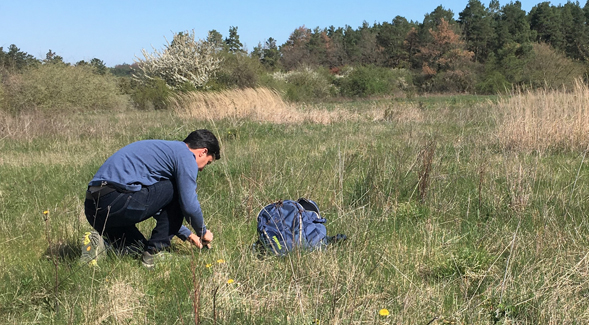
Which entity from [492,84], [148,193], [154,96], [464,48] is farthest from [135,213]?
[464,48]

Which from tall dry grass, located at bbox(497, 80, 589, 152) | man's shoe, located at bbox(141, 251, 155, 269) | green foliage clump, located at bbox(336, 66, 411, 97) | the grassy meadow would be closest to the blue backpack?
the grassy meadow

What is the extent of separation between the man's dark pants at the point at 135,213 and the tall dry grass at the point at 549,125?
5285 millimetres

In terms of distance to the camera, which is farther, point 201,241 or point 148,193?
point 201,241

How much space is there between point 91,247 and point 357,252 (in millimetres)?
1827

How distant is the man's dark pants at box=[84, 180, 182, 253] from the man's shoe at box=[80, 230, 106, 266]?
7 cm

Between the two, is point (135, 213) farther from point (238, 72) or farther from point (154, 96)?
point (154, 96)

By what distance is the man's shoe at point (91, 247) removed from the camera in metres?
2.96

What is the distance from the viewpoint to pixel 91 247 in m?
3.00

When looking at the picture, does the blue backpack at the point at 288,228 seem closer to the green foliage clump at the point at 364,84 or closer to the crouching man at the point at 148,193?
the crouching man at the point at 148,193

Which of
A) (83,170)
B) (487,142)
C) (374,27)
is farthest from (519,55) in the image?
(83,170)

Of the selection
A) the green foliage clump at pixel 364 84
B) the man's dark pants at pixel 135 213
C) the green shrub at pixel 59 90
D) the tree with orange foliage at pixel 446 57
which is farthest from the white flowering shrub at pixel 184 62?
the tree with orange foliage at pixel 446 57

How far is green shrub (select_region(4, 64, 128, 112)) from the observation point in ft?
55.1

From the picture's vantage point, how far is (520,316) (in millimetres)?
2305

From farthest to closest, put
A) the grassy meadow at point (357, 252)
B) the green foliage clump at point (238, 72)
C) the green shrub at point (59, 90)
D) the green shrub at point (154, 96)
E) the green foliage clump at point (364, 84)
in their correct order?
1. the green foliage clump at point (364, 84)
2. the green shrub at point (154, 96)
3. the green foliage clump at point (238, 72)
4. the green shrub at point (59, 90)
5. the grassy meadow at point (357, 252)
